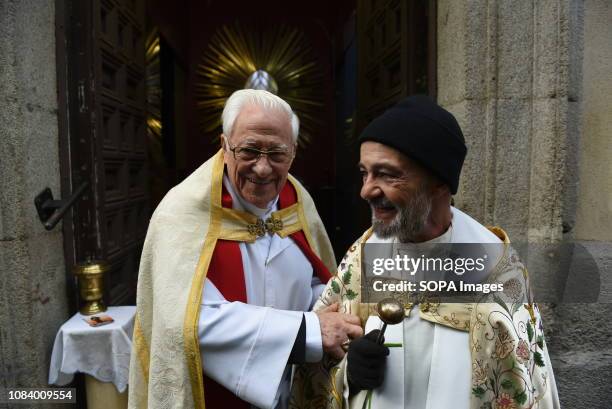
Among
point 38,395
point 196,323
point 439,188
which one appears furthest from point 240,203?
point 38,395

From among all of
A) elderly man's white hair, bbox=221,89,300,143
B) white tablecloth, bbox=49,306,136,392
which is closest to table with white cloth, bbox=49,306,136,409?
white tablecloth, bbox=49,306,136,392

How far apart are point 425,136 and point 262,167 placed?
0.67 metres

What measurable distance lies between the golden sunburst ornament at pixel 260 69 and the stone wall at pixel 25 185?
4420 mm

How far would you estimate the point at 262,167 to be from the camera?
67.1 inches

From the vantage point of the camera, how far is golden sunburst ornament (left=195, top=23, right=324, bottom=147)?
6852 millimetres

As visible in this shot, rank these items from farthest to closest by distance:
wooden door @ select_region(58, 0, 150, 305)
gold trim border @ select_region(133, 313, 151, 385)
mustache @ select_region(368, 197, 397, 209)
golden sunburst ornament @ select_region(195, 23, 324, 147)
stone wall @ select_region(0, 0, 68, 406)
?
golden sunburst ornament @ select_region(195, 23, 324, 147) → wooden door @ select_region(58, 0, 150, 305) → stone wall @ select_region(0, 0, 68, 406) → gold trim border @ select_region(133, 313, 151, 385) → mustache @ select_region(368, 197, 397, 209)

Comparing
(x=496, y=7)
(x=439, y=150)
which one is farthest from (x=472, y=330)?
(x=496, y=7)

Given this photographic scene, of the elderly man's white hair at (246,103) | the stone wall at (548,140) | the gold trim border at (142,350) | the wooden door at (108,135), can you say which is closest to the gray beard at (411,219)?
the elderly man's white hair at (246,103)

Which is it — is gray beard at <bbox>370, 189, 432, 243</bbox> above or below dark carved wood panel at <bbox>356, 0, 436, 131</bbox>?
below

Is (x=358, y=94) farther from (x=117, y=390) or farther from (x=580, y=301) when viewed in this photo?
(x=117, y=390)

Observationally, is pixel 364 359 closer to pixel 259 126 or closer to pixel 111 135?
pixel 259 126

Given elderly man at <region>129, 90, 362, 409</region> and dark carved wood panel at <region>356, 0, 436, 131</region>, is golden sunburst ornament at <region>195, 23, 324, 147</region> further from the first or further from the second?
elderly man at <region>129, 90, 362, 409</region>

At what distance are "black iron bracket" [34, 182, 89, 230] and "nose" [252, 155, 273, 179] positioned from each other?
4.11 ft

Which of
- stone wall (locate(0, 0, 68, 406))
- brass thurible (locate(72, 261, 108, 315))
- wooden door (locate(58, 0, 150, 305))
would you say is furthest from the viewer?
wooden door (locate(58, 0, 150, 305))
